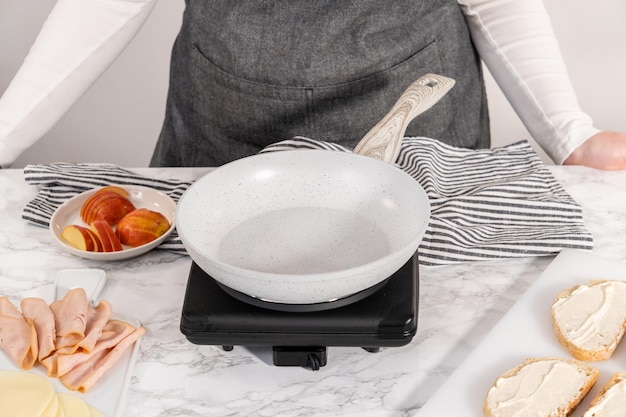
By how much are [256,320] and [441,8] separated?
2.69ft

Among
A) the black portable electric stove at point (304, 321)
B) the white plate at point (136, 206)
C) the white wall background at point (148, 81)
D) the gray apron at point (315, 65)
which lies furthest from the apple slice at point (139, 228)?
the white wall background at point (148, 81)

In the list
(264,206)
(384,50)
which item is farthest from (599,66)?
(264,206)

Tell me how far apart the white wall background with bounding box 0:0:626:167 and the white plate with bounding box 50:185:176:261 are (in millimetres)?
1671

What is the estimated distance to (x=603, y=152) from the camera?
127 centimetres

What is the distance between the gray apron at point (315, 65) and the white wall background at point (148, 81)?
1.33 m

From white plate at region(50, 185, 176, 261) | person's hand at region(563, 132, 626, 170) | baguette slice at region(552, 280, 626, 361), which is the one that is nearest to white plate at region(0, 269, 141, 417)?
white plate at region(50, 185, 176, 261)

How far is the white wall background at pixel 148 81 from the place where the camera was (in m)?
2.61

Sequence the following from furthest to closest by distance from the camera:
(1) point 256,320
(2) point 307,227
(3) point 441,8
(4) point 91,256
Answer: (3) point 441,8
(4) point 91,256
(2) point 307,227
(1) point 256,320

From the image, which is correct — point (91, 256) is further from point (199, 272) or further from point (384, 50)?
point (384, 50)

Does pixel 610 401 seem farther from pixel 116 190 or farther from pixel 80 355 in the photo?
pixel 116 190

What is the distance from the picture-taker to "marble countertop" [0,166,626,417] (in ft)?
2.69

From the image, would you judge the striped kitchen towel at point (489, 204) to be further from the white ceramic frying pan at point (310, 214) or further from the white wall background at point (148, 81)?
the white wall background at point (148, 81)

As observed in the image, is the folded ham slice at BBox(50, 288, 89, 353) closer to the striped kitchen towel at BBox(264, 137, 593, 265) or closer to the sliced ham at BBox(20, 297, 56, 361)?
the sliced ham at BBox(20, 297, 56, 361)

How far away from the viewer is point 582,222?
1.09 meters
